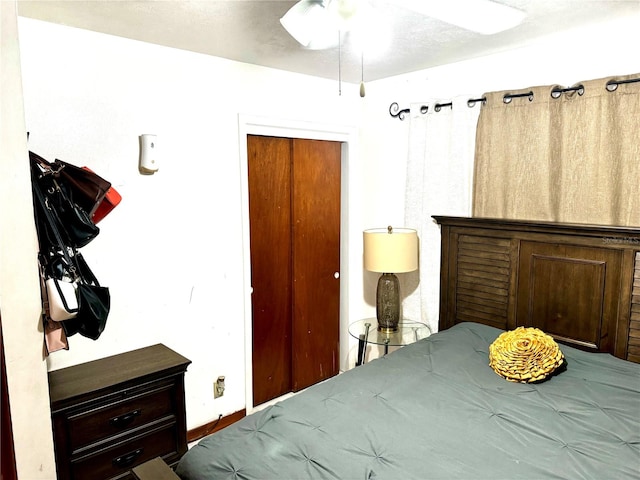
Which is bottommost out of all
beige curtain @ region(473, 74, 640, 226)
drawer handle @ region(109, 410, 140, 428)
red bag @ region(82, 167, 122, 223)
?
drawer handle @ region(109, 410, 140, 428)

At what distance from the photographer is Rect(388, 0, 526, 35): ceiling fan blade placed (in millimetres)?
1494

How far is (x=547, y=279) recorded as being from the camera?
254 cm

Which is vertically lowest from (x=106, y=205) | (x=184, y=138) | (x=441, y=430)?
(x=441, y=430)

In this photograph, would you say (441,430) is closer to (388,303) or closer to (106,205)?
(388,303)

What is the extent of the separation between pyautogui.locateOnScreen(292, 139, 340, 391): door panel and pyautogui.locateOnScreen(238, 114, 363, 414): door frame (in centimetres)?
5


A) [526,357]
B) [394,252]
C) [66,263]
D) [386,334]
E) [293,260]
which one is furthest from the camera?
[293,260]

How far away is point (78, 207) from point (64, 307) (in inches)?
17.1

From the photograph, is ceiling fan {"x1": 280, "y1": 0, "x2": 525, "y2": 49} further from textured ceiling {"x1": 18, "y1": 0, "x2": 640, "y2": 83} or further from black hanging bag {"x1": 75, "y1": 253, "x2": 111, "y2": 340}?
black hanging bag {"x1": 75, "y1": 253, "x2": 111, "y2": 340}

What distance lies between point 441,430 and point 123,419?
1.50m

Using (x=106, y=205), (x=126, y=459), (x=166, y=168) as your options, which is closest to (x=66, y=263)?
(x=106, y=205)

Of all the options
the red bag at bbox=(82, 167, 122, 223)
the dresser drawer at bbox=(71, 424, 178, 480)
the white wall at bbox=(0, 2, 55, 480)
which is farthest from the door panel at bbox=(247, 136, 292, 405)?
the white wall at bbox=(0, 2, 55, 480)

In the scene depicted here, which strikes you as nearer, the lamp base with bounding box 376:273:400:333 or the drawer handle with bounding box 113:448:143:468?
the drawer handle with bounding box 113:448:143:468

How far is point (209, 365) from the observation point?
288 centimetres

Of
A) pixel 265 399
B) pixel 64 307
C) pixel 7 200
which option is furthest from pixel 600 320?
pixel 7 200
